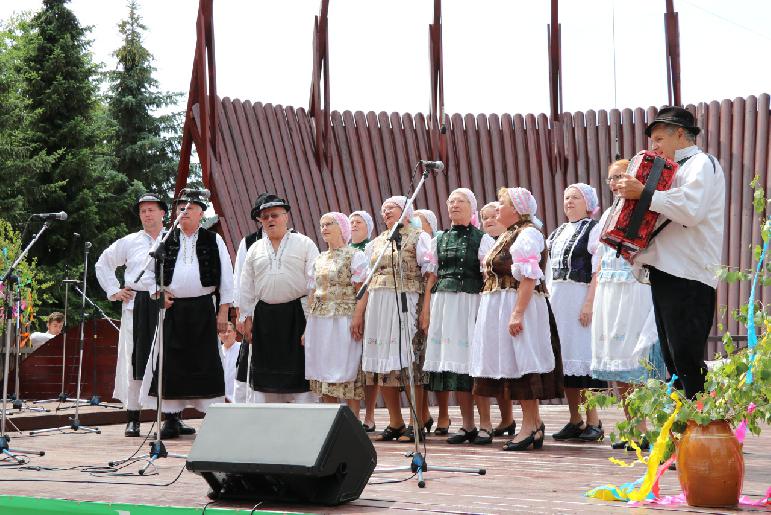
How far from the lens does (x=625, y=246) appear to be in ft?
13.6

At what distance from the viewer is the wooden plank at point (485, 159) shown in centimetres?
1101

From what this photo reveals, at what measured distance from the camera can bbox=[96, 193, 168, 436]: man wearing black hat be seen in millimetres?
6996

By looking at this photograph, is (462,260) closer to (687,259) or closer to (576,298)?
(576,298)

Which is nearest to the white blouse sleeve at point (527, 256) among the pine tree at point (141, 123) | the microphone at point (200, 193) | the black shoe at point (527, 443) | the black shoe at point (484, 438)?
the black shoe at point (527, 443)

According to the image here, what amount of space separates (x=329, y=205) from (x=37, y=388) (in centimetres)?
386

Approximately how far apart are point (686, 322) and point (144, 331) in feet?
13.6

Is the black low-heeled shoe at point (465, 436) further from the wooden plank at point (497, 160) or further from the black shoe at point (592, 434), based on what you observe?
the wooden plank at point (497, 160)

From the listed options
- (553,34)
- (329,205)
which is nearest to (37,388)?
(329,205)

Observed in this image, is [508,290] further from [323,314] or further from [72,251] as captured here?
[72,251]

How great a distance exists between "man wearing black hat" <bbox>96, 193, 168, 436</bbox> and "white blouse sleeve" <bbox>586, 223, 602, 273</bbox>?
2968mm

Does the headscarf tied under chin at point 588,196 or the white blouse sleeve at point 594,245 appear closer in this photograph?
the white blouse sleeve at point 594,245

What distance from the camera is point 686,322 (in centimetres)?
407

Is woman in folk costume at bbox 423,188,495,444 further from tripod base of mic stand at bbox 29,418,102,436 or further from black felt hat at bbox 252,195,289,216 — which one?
tripod base of mic stand at bbox 29,418,102,436

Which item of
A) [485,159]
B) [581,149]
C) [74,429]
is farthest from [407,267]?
[581,149]
